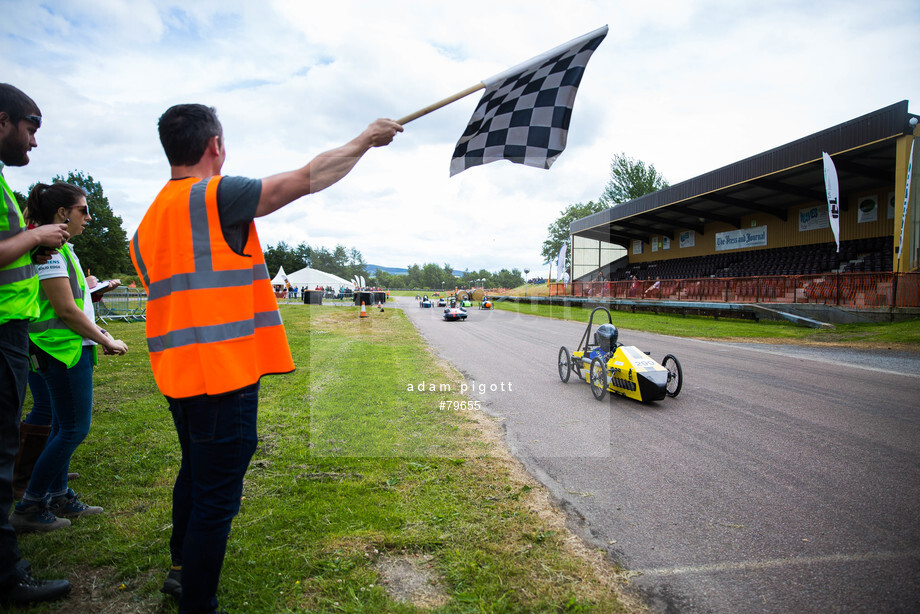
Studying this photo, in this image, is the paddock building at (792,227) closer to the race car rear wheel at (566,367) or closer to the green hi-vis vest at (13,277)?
the race car rear wheel at (566,367)

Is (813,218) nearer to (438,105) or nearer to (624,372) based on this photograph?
(624,372)

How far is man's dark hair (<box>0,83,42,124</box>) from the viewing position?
6.85ft

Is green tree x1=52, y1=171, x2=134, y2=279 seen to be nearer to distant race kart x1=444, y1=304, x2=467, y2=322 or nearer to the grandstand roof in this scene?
distant race kart x1=444, y1=304, x2=467, y2=322

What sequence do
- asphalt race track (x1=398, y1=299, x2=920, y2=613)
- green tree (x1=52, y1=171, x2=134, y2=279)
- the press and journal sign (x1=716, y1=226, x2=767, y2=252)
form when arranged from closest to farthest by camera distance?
asphalt race track (x1=398, y1=299, x2=920, y2=613) → the press and journal sign (x1=716, y1=226, x2=767, y2=252) → green tree (x1=52, y1=171, x2=134, y2=279)

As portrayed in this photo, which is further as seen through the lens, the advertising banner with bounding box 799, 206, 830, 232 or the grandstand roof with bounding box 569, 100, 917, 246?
the advertising banner with bounding box 799, 206, 830, 232

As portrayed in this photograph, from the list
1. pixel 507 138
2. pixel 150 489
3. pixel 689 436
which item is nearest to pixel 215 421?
pixel 150 489

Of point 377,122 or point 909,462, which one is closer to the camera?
point 377,122

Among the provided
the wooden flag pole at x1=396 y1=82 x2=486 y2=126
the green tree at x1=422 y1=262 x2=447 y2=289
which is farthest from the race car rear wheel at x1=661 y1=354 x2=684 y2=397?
the green tree at x1=422 y1=262 x2=447 y2=289

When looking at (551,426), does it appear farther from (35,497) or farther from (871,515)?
(35,497)

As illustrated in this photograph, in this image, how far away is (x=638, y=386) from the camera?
560 centimetres

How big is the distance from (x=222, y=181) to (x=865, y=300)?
17.4 metres

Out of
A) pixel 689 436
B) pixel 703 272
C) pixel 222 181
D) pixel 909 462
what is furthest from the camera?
pixel 703 272

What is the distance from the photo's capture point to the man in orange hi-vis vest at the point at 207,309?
1615mm

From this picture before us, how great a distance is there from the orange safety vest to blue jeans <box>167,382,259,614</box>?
7 centimetres
